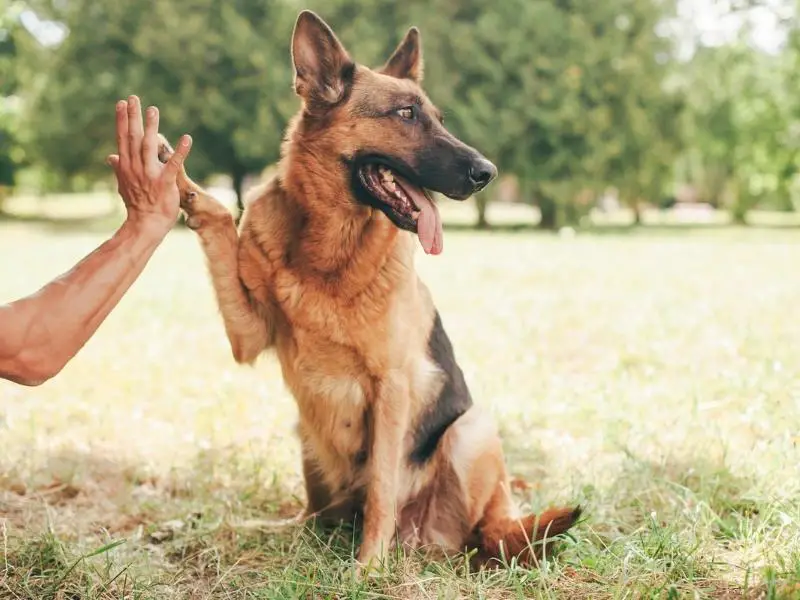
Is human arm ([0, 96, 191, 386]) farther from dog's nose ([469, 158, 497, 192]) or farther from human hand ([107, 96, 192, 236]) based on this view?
dog's nose ([469, 158, 497, 192])

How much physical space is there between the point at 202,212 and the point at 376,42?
22.2 m

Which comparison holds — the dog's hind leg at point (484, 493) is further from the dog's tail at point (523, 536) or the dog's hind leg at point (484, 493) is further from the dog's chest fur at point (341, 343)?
the dog's chest fur at point (341, 343)

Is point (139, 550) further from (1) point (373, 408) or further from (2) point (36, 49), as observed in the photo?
(2) point (36, 49)

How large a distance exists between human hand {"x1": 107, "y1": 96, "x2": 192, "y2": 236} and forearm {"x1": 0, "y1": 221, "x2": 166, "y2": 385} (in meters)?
0.13

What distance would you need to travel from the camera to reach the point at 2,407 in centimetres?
488

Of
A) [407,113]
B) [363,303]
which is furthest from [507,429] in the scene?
[407,113]

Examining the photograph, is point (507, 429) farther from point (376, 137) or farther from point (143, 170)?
point (143, 170)

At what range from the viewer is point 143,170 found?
251 cm

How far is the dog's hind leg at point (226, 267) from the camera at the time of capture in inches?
116

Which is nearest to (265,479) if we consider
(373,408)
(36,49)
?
(373,408)

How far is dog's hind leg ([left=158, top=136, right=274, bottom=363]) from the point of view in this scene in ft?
9.65

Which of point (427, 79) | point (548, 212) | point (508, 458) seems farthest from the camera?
point (548, 212)

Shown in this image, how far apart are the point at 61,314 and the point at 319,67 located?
1.45 metres

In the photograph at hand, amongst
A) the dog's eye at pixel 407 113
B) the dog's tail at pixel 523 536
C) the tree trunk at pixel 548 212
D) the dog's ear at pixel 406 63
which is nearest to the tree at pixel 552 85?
the tree trunk at pixel 548 212
